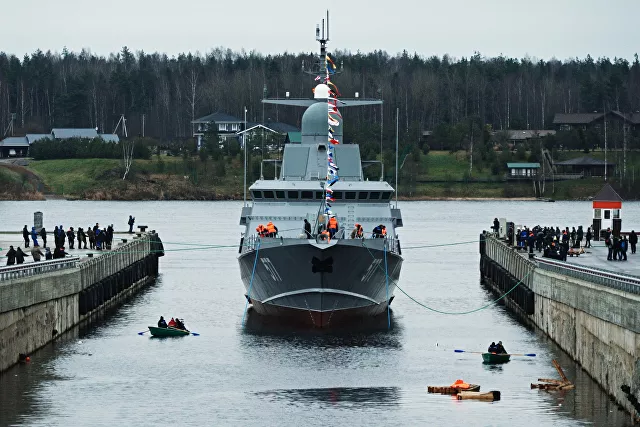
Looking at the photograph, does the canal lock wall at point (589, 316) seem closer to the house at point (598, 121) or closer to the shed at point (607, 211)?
the shed at point (607, 211)

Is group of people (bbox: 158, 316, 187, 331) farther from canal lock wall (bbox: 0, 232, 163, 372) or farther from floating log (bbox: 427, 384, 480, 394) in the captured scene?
floating log (bbox: 427, 384, 480, 394)

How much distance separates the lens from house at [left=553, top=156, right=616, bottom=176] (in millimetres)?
178625

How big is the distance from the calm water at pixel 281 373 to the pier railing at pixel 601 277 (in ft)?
9.82

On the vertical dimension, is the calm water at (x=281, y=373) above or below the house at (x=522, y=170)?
below

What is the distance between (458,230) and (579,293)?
77779 mm

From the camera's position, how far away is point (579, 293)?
138ft

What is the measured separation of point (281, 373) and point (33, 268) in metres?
9.32

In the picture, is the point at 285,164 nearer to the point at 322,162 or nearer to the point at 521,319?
the point at 322,162

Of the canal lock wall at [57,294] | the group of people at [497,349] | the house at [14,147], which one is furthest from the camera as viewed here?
the house at [14,147]

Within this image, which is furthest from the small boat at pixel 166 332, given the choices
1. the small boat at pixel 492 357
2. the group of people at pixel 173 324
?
the small boat at pixel 492 357

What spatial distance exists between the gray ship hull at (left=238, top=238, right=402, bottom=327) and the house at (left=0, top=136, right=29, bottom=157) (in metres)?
147

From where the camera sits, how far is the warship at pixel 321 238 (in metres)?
50.8

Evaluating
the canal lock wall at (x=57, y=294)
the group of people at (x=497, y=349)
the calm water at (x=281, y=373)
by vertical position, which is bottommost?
the calm water at (x=281, y=373)

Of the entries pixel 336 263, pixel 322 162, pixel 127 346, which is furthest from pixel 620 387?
pixel 322 162
